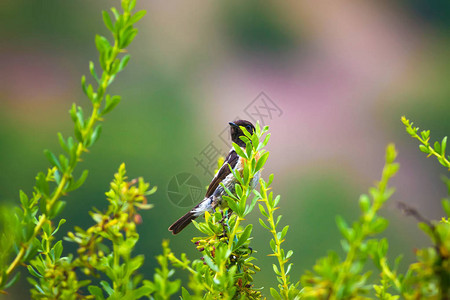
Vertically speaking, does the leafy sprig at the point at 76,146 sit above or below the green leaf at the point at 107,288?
above

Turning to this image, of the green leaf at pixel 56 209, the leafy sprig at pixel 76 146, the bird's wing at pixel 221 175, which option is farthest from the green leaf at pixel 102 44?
the bird's wing at pixel 221 175

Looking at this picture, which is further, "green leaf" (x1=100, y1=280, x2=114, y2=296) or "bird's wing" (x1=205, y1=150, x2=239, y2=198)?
"bird's wing" (x1=205, y1=150, x2=239, y2=198)

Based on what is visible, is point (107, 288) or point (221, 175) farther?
point (221, 175)

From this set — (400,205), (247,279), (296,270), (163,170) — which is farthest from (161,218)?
(400,205)

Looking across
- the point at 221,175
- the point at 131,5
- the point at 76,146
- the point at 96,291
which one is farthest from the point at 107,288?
the point at 221,175

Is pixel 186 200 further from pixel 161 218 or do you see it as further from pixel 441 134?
pixel 441 134

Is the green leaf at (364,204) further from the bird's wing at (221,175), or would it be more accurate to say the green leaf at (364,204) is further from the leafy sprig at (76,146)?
the bird's wing at (221,175)

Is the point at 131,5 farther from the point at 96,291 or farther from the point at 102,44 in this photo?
the point at 96,291

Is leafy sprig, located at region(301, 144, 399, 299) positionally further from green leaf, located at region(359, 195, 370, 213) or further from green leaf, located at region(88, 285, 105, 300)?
green leaf, located at region(88, 285, 105, 300)

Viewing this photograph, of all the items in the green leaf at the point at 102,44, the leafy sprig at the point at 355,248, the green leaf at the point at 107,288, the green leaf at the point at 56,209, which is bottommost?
the green leaf at the point at 107,288

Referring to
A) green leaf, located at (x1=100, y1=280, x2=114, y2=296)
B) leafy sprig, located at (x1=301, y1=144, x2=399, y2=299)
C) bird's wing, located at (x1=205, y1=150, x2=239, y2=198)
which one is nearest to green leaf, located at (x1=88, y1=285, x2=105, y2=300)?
green leaf, located at (x1=100, y1=280, x2=114, y2=296)

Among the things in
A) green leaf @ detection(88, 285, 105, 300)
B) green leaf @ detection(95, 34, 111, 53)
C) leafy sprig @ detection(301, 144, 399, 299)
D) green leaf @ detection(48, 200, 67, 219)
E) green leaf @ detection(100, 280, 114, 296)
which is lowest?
green leaf @ detection(88, 285, 105, 300)
